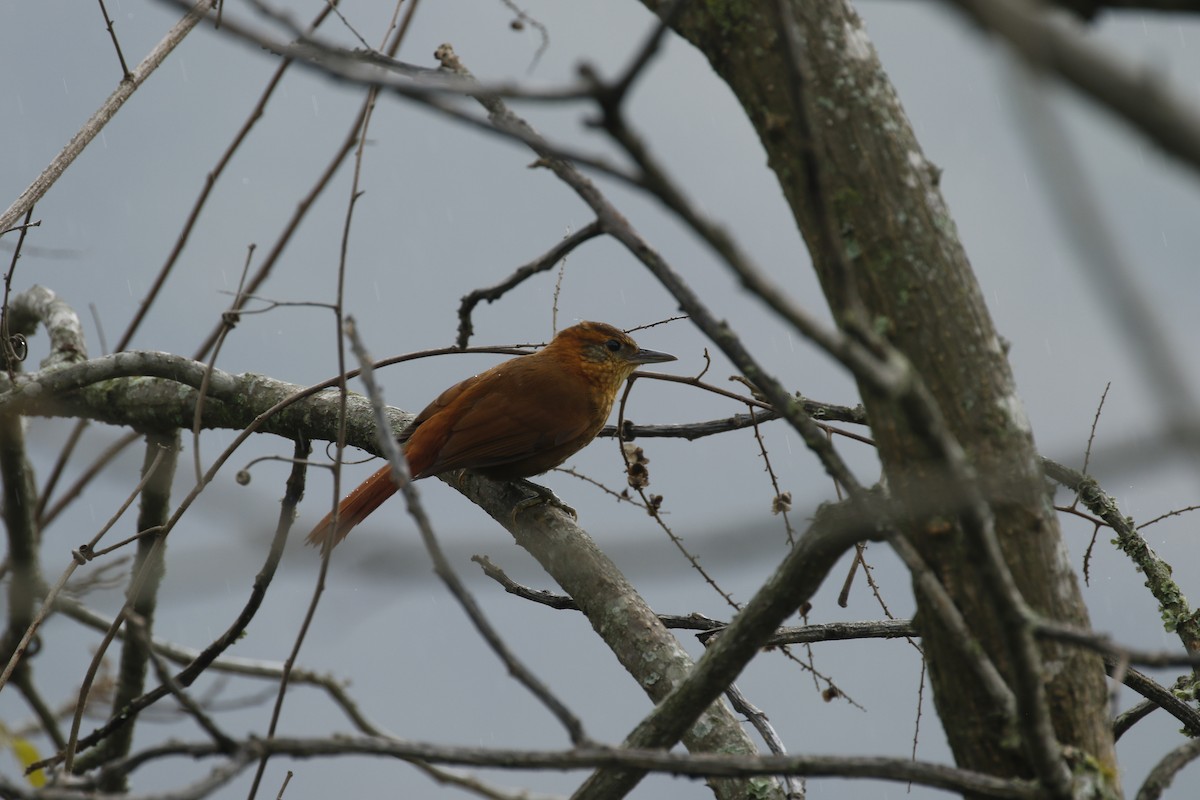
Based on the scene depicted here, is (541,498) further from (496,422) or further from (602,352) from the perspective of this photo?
(602,352)

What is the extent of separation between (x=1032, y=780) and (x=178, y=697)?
4.41ft

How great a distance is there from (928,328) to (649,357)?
3117mm

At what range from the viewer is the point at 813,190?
3.57ft

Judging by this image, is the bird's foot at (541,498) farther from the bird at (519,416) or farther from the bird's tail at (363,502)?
the bird's tail at (363,502)

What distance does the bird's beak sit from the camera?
16.1 ft

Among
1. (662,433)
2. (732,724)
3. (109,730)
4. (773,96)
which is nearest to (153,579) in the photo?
(109,730)

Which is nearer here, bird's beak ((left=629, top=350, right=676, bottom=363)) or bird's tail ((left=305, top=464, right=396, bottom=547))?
bird's tail ((left=305, top=464, right=396, bottom=547))

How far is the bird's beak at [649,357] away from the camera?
4.89 m

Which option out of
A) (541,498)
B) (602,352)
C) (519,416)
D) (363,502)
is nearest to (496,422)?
(519,416)

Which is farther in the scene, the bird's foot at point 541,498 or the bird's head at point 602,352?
the bird's head at point 602,352

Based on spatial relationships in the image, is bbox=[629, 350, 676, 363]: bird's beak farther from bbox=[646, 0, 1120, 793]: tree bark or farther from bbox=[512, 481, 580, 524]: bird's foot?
bbox=[646, 0, 1120, 793]: tree bark

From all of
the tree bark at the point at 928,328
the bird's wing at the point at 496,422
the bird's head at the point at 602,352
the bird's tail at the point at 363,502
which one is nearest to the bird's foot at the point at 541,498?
the bird's wing at the point at 496,422

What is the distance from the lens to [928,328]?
181cm

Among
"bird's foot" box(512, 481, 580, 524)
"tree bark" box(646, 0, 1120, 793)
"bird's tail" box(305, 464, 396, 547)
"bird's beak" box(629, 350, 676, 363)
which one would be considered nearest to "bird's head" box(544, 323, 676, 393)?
"bird's beak" box(629, 350, 676, 363)
